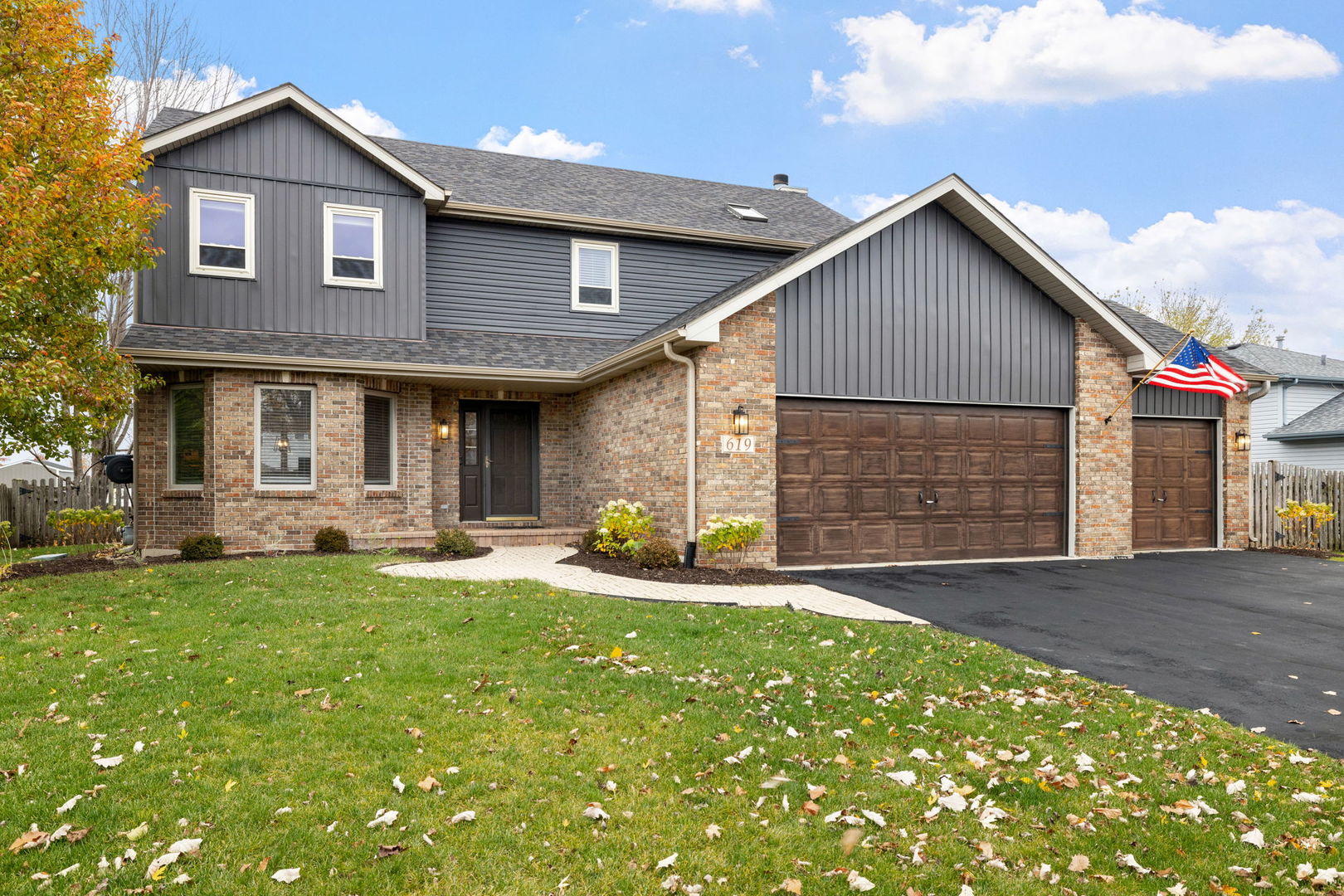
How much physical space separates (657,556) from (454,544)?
3306mm

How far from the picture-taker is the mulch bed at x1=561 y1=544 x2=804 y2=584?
9391mm

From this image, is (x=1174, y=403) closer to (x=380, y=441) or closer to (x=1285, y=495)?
(x=1285, y=495)

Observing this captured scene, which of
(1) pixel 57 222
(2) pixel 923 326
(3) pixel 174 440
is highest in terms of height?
(1) pixel 57 222

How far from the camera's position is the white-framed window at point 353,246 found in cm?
1284

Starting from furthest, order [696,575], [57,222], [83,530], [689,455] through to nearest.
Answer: [83,530] → [689,455] → [696,575] → [57,222]

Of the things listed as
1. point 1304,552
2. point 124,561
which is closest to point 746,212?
point 1304,552

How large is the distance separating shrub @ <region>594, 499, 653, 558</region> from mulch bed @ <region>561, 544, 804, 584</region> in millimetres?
501

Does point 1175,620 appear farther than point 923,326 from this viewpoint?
No

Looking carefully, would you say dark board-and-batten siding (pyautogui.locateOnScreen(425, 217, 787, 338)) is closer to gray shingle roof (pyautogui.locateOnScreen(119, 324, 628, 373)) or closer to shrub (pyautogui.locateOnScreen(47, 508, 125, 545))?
gray shingle roof (pyautogui.locateOnScreen(119, 324, 628, 373))

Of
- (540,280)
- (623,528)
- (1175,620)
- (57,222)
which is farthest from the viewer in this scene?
(540,280)

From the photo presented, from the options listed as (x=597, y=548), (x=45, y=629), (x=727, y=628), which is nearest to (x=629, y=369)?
(x=597, y=548)

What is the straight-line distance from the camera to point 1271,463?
46.5 ft

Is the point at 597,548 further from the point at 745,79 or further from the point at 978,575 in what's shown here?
the point at 745,79

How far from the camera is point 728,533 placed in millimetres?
9727
